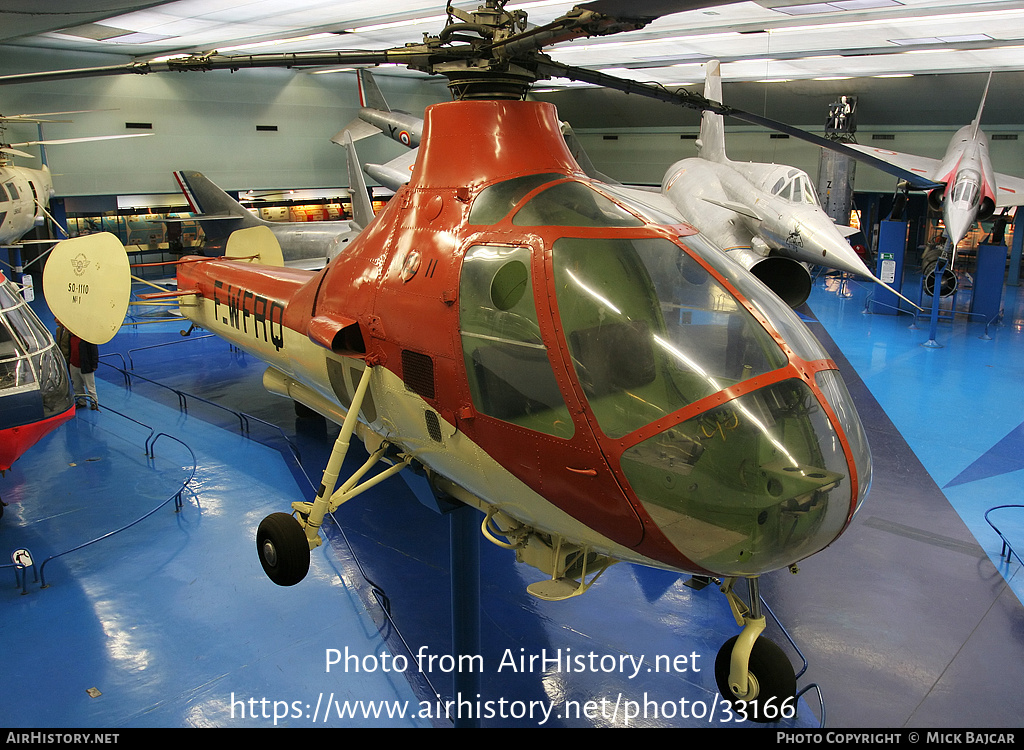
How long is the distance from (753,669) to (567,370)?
178cm

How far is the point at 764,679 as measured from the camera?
3584 millimetres

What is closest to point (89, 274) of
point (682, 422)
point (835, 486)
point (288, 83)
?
point (682, 422)

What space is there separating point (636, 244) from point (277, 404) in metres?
9.27

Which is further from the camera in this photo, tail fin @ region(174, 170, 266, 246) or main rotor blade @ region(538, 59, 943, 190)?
tail fin @ region(174, 170, 266, 246)

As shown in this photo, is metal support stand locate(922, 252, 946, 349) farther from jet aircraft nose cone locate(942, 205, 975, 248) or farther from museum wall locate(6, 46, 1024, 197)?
museum wall locate(6, 46, 1024, 197)

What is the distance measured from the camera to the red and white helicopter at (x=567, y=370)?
125 inches

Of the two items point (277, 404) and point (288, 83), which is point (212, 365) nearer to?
point (277, 404)

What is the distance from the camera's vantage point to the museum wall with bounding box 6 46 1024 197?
65.6ft

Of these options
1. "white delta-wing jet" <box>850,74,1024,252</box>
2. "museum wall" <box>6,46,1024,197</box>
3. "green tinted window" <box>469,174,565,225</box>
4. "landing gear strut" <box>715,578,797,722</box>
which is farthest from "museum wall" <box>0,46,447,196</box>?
"landing gear strut" <box>715,578,797,722</box>

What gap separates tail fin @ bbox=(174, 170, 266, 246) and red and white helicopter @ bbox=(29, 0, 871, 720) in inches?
576

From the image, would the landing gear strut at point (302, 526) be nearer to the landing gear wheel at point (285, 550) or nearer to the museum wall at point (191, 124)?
the landing gear wheel at point (285, 550)

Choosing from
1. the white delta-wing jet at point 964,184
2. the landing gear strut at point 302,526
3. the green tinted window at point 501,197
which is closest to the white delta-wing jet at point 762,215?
the white delta-wing jet at point 964,184

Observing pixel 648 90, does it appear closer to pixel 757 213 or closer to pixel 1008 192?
pixel 757 213

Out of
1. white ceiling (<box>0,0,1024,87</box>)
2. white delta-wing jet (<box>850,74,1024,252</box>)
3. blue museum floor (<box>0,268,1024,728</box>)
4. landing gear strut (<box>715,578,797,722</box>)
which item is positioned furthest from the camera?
white delta-wing jet (<box>850,74,1024,252</box>)
